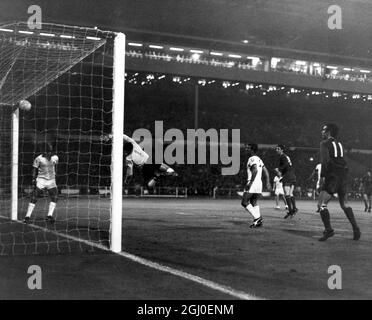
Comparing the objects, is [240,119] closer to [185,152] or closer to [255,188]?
[185,152]

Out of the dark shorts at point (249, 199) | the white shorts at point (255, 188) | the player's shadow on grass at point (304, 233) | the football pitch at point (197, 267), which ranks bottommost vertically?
the player's shadow on grass at point (304, 233)

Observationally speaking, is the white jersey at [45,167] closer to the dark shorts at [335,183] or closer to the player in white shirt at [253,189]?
the player in white shirt at [253,189]

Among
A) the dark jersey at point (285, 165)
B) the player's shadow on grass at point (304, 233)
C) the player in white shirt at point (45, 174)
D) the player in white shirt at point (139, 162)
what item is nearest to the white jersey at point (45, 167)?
the player in white shirt at point (45, 174)

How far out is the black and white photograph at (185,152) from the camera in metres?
5.48

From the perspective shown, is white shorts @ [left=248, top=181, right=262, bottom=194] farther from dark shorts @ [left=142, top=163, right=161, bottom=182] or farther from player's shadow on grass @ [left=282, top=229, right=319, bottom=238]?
dark shorts @ [left=142, top=163, right=161, bottom=182]

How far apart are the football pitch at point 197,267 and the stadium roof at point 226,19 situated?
80.1 ft

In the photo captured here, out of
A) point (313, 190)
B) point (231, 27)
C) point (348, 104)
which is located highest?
point (231, 27)

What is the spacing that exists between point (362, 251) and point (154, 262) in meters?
3.26

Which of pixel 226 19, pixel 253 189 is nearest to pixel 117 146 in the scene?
pixel 253 189

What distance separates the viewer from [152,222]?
38.4ft

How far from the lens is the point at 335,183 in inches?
347
